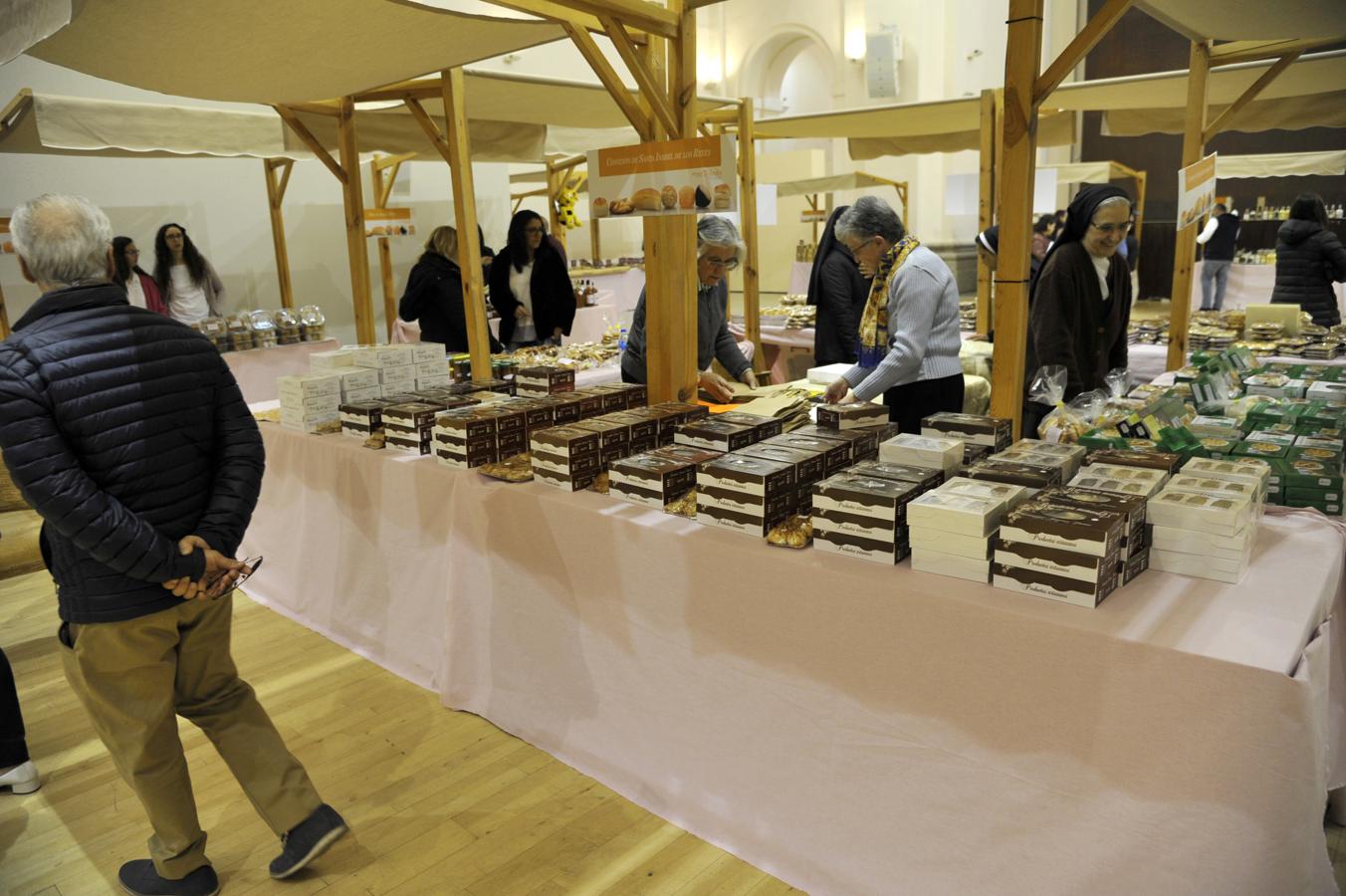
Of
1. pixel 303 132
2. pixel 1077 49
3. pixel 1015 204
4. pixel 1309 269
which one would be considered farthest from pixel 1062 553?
pixel 1309 269

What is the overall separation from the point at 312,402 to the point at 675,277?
158 cm

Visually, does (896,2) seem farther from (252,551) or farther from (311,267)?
(252,551)

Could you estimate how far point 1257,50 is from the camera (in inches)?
183

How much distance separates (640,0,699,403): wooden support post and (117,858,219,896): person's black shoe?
2.13m

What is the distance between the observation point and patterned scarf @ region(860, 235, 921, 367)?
3377mm

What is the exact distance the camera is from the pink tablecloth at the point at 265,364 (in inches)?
278

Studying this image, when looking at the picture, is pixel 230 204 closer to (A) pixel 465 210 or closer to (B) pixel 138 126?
(B) pixel 138 126

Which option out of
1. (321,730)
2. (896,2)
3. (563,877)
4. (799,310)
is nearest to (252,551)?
(321,730)

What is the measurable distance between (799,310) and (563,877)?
678 centimetres

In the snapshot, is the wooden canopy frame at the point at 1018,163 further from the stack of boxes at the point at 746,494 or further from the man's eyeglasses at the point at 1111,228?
the stack of boxes at the point at 746,494

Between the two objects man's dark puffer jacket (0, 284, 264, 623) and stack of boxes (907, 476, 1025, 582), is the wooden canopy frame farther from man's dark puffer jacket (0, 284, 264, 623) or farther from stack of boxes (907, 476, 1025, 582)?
man's dark puffer jacket (0, 284, 264, 623)

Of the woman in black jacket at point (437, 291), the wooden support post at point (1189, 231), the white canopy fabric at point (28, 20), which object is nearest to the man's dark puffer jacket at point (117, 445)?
the white canopy fabric at point (28, 20)

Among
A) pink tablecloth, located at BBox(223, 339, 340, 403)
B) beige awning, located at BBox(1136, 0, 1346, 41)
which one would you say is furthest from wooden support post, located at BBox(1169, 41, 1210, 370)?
pink tablecloth, located at BBox(223, 339, 340, 403)

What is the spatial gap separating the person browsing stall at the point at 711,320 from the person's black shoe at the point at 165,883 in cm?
236
